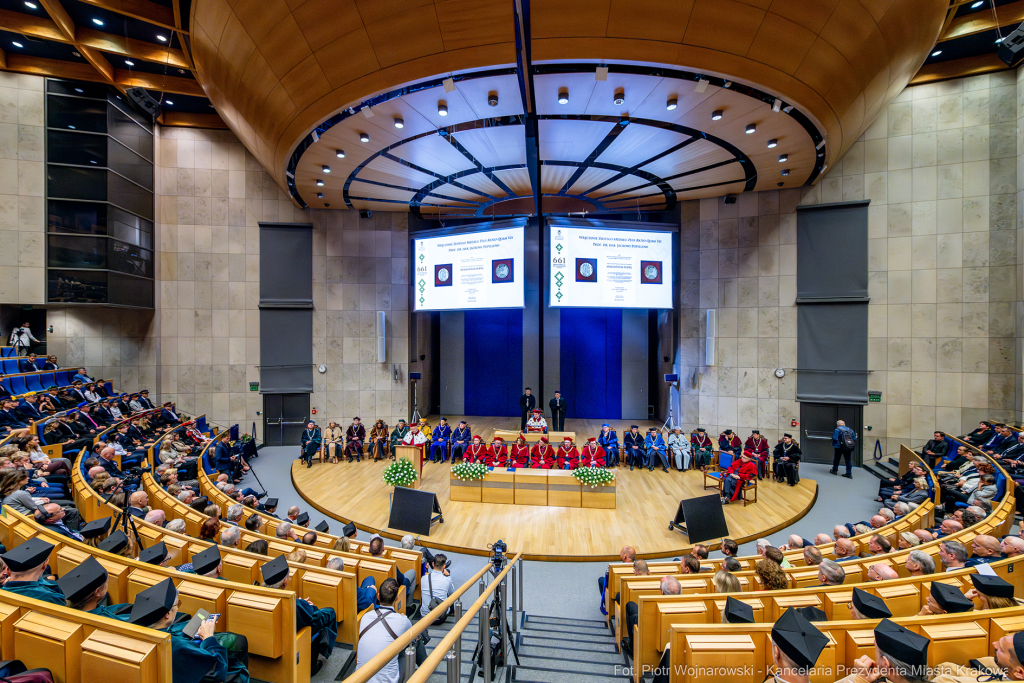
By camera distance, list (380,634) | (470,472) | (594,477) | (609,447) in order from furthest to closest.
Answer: (609,447) → (470,472) → (594,477) → (380,634)

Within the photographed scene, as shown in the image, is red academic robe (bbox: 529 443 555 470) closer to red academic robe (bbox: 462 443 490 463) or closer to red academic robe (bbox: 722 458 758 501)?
red academic robe (bbox: 462 443 490 463)

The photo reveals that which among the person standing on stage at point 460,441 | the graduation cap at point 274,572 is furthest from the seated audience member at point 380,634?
the person standing on stage at point 460,441

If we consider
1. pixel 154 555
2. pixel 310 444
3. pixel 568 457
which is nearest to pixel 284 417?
pixel 310 444

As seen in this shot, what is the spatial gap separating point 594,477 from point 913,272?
34.8ft

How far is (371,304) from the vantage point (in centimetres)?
1427

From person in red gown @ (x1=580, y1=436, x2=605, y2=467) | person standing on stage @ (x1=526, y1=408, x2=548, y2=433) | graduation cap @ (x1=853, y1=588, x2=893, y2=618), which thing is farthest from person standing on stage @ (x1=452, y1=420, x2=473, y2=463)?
graduation cap @ (x1=853, y1=588, x2=893, y2=618)

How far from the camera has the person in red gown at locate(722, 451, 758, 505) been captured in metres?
8.51

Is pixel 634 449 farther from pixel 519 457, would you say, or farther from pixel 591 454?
pixel 519 457

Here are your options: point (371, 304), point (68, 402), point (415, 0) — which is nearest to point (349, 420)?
point (371, 304)

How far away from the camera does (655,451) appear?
10.8 meters

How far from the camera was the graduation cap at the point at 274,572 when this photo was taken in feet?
10.5

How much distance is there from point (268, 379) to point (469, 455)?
7.98 metres

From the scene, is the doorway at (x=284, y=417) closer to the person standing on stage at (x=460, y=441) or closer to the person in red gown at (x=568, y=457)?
the person standing on stage at (x=460, y=441)

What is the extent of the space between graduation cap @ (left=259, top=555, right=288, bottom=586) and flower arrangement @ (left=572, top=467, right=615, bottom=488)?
5.79 meters
